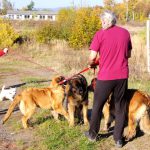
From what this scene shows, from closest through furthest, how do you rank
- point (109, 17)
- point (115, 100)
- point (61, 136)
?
→ point (109, 17) < point (115, 100) < point (61, 136)

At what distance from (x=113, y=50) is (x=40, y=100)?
219cm

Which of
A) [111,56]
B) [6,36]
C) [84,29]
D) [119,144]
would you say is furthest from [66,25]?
[111,56]

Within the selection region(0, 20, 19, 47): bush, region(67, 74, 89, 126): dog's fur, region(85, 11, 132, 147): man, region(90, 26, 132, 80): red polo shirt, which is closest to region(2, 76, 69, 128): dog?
region(67, 74, 89, 126): dog's fur

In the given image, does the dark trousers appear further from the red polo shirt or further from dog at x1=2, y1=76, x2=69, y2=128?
dog at x1=2, y1=76, x2=69, y2=128

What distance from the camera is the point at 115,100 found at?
644 centimetres

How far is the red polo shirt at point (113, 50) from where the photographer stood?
6.00 meters

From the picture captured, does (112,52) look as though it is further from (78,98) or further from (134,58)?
(134,58)

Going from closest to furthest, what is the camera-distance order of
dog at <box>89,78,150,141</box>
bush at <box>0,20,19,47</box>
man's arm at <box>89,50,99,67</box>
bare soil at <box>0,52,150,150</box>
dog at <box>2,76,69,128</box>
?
man's arm at <box>89,50,99,67</box> → dog at <box>89,78,150,141</box> → bare soil at <box>0,52,150,150</box> → dog at <box>2,76,69,128</box> → bush at <box>0,20,19,47</box>

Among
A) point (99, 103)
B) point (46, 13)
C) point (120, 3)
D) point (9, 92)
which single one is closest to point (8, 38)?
point (9, 92)

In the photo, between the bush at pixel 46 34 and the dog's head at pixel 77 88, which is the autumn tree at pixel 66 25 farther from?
the dog's head at pixel 77 88

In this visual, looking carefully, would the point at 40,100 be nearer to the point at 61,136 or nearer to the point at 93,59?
the point at 61,136

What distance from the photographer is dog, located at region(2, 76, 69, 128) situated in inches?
295

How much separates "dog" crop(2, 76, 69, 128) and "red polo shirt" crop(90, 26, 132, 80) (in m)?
1.63

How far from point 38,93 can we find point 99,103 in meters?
1.65
